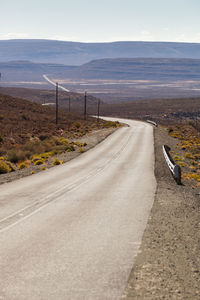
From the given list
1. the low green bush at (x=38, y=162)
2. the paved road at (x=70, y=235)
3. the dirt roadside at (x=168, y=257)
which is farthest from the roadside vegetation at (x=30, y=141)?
the dirt roadside at (x=168, y=257)

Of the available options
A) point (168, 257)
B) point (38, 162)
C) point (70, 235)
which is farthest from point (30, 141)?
point (168, 257)

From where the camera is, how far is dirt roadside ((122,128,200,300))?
7.43 meters

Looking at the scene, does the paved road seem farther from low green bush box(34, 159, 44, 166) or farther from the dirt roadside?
low green bush box(34, 159, 44, 166)

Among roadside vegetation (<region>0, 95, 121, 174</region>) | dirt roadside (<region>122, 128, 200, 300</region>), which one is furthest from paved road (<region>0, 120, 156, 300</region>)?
roadside vegetation (<region>0, 95, 121, 174</region>)

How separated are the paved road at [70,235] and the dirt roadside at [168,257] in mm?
261

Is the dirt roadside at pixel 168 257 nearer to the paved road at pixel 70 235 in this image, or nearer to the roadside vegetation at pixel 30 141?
the paved road at pixel 70 235

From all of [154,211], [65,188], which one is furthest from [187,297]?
[65,188]

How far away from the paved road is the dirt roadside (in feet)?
0.86

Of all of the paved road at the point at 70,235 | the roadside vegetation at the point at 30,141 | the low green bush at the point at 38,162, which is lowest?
the roadside vegetation at the point at 30,141

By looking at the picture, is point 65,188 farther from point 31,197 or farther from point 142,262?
point 142,262

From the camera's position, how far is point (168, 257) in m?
9.42

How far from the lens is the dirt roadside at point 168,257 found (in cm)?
743

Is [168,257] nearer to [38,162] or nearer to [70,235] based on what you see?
[70,235]

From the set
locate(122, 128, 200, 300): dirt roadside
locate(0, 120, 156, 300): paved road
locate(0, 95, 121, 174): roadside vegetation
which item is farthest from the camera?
locate(0, 95, 121, 174): roadside vegetation
